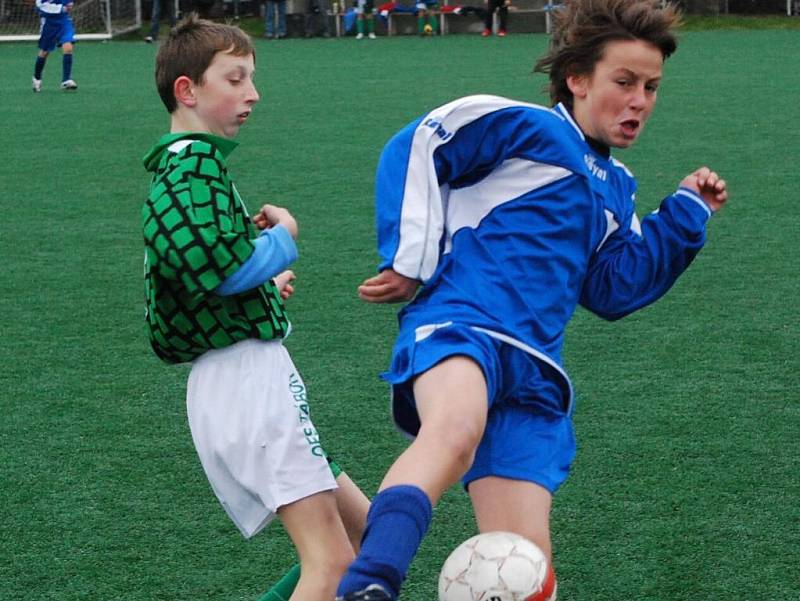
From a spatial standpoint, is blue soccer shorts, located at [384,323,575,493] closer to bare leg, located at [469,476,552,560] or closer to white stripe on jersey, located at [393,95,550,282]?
bare leg, located at [469,476,552,560]

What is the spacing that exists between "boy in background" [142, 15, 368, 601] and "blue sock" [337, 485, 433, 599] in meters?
0.33

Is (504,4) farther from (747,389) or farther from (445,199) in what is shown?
(445,199)

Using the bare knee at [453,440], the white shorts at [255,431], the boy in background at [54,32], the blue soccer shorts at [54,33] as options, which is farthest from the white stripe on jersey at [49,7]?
the bare knee at [453,440]

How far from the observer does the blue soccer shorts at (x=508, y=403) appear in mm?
3025

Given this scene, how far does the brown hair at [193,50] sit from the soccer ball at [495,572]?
1.16m

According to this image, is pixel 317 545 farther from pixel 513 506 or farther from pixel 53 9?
pixel 53 9

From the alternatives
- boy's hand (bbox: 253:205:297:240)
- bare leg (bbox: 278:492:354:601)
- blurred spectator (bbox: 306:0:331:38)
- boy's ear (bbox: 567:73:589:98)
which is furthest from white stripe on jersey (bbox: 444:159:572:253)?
blurred spectator (bbox: 306:0:331:38)

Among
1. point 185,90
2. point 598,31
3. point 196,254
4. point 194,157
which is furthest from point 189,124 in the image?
point 598,31

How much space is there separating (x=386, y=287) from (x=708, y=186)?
877 mm

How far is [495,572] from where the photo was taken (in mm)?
2799

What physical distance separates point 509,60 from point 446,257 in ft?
57.3

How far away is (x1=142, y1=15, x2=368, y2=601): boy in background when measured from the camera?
9.30ft

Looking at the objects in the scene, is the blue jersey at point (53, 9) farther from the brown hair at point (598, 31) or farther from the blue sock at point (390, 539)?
the blue sock at point (390, 539)

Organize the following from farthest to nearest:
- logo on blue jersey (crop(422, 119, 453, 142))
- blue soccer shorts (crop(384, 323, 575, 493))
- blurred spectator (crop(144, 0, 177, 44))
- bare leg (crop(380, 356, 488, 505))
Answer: blurred spectator (crop(144, 0, 177, 44))
logo on blue jersey (crop(422, 119, 453, 142))
blue soccer shorts (crop(384, 323, 575, 493))
bare leg (crop(380, 356, 488, 505))
